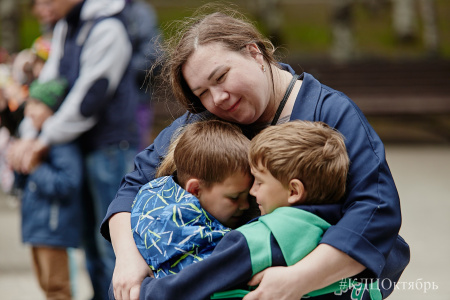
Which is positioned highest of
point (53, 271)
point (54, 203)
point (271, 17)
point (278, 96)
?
point (278, 96)

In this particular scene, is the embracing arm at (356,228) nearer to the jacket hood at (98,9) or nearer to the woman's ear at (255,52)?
the woman's ear at (255,52)

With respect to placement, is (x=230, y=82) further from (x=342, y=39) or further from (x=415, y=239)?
(x=342, y=39)

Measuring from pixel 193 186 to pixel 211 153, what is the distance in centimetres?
13

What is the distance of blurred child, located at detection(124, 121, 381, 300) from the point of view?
1.97 m

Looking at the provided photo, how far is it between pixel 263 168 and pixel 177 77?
545mm

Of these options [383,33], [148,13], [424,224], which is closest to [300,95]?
[148,13]

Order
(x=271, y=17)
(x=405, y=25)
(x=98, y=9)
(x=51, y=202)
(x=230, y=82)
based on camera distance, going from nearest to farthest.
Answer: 1. (x=230, y=82)
2. (x=51, y=202)
3. (x=98, y=9)
4. (x=271, y=17)
5. (x=405, y=25)

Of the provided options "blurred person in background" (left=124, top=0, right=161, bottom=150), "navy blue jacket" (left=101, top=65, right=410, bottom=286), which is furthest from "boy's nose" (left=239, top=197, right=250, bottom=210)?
"blurred person in background" (left=124, top=0, right=161, bottom=150)

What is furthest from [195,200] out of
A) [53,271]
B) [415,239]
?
[415,239]

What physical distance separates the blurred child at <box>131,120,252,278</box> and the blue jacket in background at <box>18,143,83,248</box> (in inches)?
66.7

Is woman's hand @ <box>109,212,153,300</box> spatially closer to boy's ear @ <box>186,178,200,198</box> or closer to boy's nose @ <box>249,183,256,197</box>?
boy's ear @ <box>186,178,200,198</box>

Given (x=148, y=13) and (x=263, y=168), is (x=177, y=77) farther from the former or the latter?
(x=148, y=13)

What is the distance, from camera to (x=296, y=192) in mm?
2051

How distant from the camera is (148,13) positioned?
5.28m
